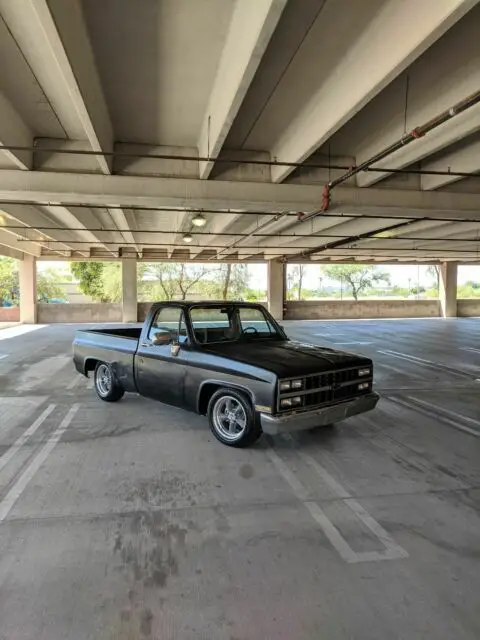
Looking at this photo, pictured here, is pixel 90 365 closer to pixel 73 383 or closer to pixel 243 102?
pixel 73 383

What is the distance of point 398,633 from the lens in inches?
84.7

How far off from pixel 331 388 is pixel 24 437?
3.74 meters

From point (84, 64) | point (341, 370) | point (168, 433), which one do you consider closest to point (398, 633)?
point (341, 370)

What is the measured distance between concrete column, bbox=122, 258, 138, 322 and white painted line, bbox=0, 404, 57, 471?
2007cm

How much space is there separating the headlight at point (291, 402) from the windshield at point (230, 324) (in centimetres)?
153

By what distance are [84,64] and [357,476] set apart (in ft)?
18.1

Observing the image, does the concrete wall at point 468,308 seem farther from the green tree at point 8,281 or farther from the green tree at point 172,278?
the green tree at point 8,281

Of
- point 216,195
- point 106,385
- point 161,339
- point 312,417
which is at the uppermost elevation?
point 216,195

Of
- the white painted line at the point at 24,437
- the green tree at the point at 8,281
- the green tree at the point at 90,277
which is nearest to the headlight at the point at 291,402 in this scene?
the white painted line at the point at 24,437

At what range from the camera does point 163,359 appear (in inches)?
215

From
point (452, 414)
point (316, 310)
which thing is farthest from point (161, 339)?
point (316, 310)

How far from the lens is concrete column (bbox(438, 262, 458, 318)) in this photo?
31.3m

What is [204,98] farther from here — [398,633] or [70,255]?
[70,255]

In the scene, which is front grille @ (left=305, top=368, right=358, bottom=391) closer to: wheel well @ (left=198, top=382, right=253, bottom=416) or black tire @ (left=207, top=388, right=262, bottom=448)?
black tire @ (left=207, top=388, right=262, bottom=448)
